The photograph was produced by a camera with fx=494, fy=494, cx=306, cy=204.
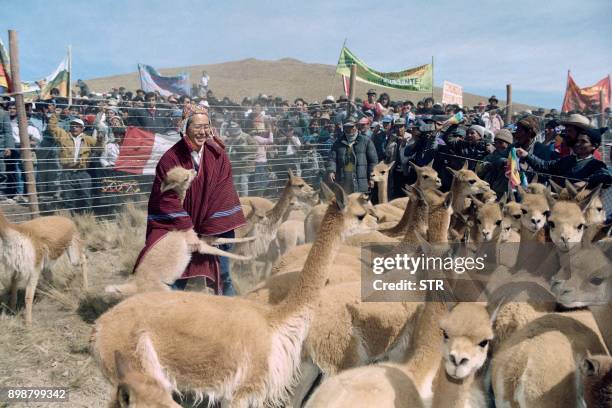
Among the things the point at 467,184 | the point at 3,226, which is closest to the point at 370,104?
the point at 467,184

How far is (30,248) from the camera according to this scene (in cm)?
569

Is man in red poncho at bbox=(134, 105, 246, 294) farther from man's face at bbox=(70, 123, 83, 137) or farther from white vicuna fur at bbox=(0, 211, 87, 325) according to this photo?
man's face at bbox=(70, 123, 83, 137)

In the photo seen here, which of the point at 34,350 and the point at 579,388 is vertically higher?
the point at 579,388

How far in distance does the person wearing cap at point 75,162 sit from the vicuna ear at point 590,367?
8.45 metres

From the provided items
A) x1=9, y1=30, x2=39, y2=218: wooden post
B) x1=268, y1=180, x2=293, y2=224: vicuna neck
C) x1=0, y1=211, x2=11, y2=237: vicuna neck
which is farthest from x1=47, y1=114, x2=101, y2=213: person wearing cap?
x1=268, y1=180, x2=293, y2=224: vicuna neck

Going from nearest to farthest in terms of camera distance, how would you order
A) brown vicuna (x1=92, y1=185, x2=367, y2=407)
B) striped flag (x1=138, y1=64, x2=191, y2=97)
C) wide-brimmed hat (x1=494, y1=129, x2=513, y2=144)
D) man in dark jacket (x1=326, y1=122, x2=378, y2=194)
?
1. brown vicuna (x1=92, y1=185, x2=367, y2=407)
2. wide-brimmed hat (x1=494, y1=129, x2=513, y2=144)
3. man in dark jacket (x1=326, y1=122, x2=378, y2=194)
4. striped flag (x1=138, y1=64, x2=191, y2=97)

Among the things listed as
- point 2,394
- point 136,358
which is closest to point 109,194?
point 2,394

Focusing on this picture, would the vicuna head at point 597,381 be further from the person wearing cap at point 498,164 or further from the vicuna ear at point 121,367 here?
the person wearing cap at point 498,164

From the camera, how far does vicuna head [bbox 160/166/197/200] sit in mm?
3879

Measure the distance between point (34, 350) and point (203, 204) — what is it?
2.40 m

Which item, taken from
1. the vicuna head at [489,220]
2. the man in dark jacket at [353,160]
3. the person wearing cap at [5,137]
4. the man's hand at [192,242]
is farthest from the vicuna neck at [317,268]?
the person wearing cap at [5,137]

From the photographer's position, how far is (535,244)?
444cm

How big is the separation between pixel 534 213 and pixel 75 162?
7984 millimetres

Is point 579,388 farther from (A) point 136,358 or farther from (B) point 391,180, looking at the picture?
(B) point 391,180
